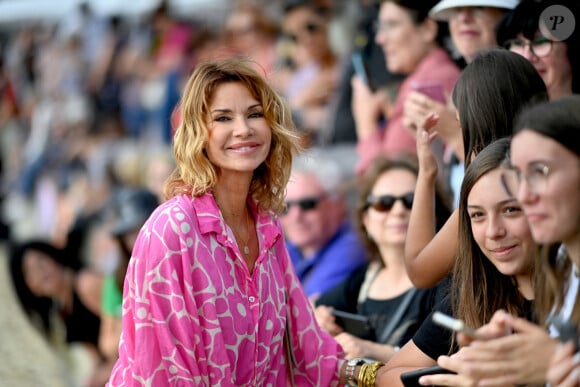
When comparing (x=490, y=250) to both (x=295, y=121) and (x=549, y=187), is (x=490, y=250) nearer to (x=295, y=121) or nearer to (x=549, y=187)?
(x=549, y=187)

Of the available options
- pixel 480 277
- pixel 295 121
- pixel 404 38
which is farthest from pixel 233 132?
pixel 295 121

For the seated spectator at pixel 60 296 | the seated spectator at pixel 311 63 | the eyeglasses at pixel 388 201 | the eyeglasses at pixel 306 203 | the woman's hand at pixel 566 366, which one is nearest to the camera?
the woman's hand at pixel 566 366

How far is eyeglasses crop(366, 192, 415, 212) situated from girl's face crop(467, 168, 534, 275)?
1.46m

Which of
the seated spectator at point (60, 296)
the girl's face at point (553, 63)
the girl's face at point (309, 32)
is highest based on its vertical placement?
the girl's face at point (309, 32)

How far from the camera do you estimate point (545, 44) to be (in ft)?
12.3

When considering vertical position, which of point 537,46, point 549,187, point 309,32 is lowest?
point 549,187

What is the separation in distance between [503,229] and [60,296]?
4462 mm

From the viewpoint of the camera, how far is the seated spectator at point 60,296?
6477 millimetres

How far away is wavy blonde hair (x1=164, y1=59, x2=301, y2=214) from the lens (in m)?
3.12

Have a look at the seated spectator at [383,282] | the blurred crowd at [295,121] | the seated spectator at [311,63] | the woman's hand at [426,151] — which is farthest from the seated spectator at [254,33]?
the woman's hand at [426,151]

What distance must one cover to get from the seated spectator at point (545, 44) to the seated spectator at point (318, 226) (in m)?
1.45

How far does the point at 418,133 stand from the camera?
11.6 feet

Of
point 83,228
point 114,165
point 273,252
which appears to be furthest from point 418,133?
point 114,165

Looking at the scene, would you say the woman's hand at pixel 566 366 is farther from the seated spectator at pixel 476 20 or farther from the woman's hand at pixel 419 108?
the seated spectator at pixel 476 20
